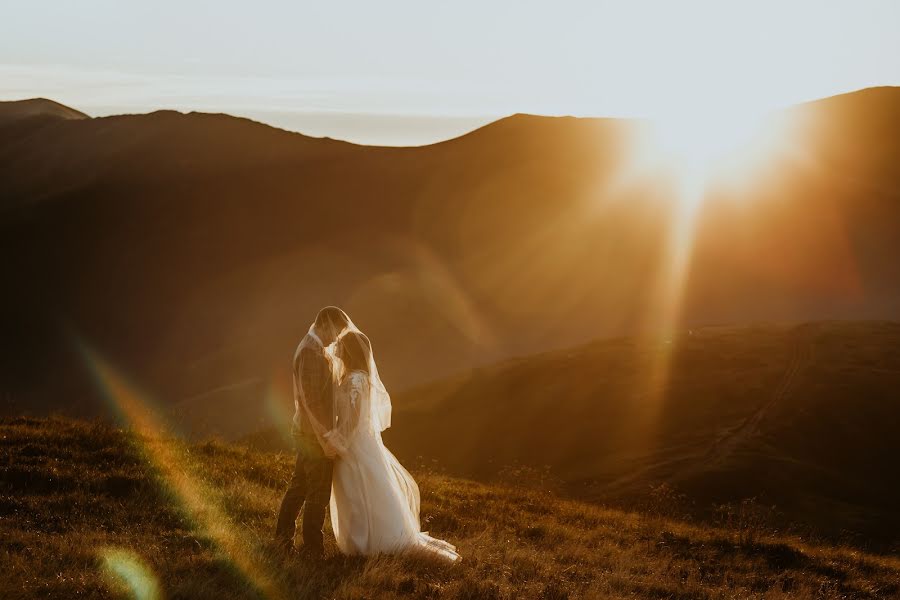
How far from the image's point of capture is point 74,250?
375 feet

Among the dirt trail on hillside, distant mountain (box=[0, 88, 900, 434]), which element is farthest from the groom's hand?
distant mountain (box=[0, 88, 900, 434])

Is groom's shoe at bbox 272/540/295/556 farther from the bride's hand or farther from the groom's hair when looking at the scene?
the groom's hair

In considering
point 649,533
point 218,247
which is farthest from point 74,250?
point 649,533

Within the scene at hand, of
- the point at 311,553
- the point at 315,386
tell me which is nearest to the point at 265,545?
the point at 311,553

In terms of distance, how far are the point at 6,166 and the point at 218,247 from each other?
52.0 meters

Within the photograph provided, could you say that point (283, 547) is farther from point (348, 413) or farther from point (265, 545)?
point (348, 413)

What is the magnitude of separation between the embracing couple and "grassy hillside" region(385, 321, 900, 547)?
24.3 metres

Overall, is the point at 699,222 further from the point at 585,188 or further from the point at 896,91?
the point at 896,91

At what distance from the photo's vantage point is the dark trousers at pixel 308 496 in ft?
30.0

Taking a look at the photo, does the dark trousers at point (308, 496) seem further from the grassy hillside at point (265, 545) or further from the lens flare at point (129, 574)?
the lens flare at point (129, 574)

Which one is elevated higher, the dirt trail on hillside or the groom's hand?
the groom's hand

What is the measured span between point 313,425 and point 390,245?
347 feet

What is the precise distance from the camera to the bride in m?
9.31

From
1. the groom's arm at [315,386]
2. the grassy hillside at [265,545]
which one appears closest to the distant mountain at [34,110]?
the grassy hillside at [265,545]
